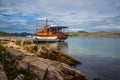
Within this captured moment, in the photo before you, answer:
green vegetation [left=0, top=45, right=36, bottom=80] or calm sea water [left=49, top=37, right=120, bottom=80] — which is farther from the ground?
green vegetation [left=0, top=45, right=36, bottom=80]

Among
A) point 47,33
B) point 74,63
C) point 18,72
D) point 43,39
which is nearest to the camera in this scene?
point 18,72

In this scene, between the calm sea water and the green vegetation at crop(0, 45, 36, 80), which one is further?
the calm sea water

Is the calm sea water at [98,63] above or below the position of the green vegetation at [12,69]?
below

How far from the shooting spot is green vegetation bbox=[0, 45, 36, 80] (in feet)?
47.6

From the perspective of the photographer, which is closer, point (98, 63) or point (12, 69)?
point (12, 69)

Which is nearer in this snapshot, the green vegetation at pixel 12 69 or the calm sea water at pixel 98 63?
the green vegetation at pixel 12 69

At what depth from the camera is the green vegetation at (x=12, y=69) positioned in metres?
14.5

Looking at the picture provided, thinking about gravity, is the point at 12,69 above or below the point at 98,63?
above

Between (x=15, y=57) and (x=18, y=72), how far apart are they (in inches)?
93.0

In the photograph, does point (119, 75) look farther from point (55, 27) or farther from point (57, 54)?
point (55, 27)

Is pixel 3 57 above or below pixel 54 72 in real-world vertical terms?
above

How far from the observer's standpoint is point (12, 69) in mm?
15453

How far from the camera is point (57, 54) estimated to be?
29.5 meters

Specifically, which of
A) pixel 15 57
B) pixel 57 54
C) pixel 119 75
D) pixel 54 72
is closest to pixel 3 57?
pixel 15 57
